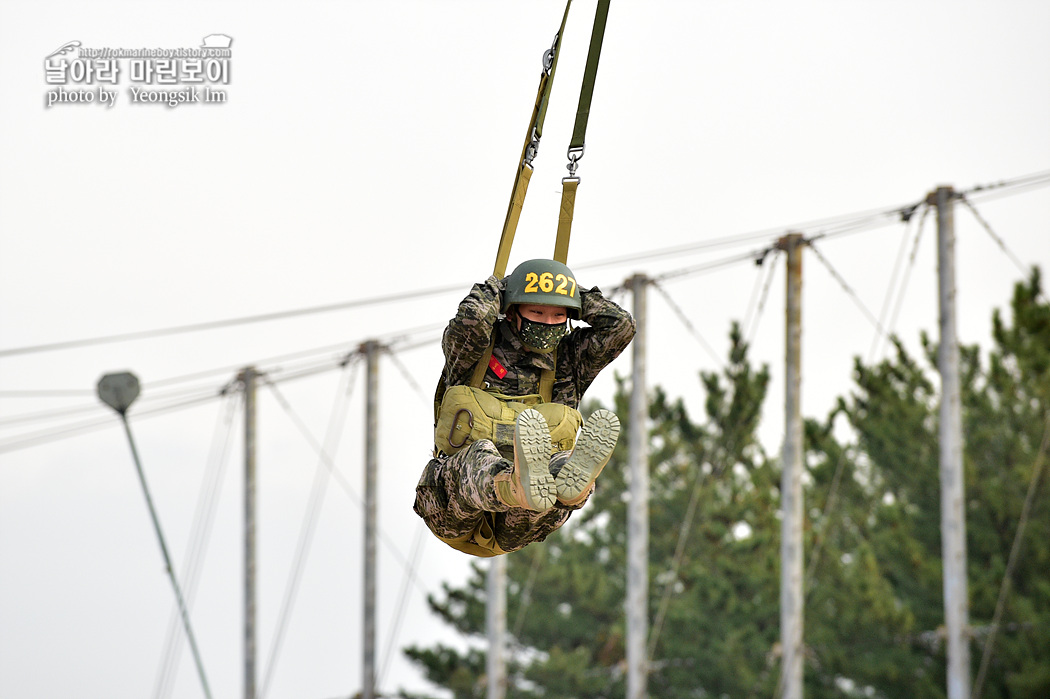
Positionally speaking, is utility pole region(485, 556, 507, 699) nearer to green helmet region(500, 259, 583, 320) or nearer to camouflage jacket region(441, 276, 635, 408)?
camouflage jacket region(441, 276, 635, 408)

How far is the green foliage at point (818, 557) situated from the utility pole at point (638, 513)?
3.05 metres

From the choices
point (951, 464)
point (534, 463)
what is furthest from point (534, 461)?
point (951, 464)

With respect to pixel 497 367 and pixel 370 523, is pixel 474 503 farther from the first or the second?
pixel 370 523

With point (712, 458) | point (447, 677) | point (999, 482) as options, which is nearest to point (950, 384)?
point (999, 482)

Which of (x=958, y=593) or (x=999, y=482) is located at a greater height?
(x=999, y=482)

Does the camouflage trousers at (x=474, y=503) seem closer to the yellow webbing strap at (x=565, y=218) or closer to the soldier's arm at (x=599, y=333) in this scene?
the soldier's arm at (x=599, y=333)

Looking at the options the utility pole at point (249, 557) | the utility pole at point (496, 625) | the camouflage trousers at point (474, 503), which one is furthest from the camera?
the utility pole at point (249, 557)

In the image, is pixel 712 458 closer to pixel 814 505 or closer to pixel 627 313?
pixel 814 505

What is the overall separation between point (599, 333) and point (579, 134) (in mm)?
1282

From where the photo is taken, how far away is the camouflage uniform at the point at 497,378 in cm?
970

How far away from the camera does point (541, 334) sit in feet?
32.8

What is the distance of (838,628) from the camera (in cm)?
3048

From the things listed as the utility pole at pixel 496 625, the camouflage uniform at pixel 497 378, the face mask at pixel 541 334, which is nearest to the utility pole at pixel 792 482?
the utility pole at pixel 496 625

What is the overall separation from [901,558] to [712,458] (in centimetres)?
661
